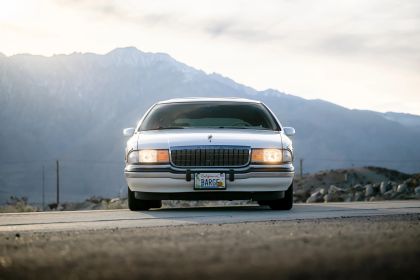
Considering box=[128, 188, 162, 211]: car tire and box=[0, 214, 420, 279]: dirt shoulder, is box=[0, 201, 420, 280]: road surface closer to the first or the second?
box=[0, 214, 420, 279]: dirt shoulder

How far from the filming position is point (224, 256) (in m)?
3.60

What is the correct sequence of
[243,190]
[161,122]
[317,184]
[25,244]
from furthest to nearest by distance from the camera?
[317,184] → [161,122] → [243,190] → [25,244]

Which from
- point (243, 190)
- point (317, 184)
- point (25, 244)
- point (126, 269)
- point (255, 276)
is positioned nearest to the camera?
point (255, 276)

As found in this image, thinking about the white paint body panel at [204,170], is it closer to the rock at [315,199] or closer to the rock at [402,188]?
the rock at [402,188]

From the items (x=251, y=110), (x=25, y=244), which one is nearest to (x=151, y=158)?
(x=251, y=110)

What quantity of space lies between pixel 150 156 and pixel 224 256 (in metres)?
6.57

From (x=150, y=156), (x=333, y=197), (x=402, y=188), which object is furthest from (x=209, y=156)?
(x=333, y=197)

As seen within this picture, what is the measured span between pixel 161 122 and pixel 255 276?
8.46 metres

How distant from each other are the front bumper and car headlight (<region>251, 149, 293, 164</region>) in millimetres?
91

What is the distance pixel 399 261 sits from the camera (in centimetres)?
338

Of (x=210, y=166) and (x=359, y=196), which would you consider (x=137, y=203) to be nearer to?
(x=210, y=166)

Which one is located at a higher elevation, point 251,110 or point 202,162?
point 251,110

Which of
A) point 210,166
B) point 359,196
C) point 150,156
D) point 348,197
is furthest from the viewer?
point 348,197

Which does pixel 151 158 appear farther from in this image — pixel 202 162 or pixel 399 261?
pixel 399 261
